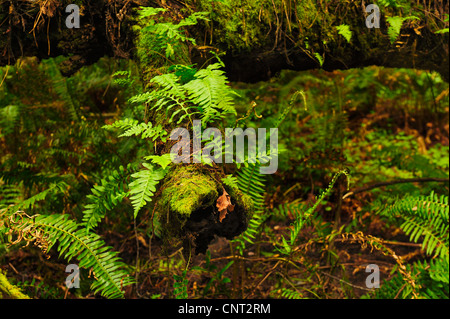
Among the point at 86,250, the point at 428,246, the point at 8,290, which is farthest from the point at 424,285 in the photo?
the point at 8,290

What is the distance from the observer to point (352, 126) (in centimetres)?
600

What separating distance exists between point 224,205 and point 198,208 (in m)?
0.13

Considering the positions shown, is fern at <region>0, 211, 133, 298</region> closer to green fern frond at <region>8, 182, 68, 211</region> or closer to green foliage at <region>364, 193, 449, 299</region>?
green fern frond at <region>8, 182, 68, 211</region>

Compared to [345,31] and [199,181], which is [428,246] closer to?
[345,31]

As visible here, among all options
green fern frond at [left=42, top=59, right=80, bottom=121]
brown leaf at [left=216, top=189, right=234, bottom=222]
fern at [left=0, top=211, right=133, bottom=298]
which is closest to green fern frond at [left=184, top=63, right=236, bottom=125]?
brown leaf at [left=216, top=189, right=234, bottom=222]

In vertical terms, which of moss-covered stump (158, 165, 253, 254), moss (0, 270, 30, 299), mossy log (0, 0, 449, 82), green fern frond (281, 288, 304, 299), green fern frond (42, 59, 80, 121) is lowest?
green fern frond (281, 288, 304, 299)

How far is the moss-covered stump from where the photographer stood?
6.21 feet

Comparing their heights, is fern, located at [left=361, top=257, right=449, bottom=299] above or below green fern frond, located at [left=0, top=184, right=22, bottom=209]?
below

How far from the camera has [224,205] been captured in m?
1.96

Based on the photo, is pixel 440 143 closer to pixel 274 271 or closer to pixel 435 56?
pixel 435 56

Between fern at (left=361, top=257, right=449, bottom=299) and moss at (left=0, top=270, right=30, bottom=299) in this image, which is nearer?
moss at (left=0, top=270, right=30, bottom=299)

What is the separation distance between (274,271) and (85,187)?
6.31 ft

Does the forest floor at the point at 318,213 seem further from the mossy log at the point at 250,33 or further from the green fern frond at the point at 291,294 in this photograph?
the mossy log at the point at 250,33
